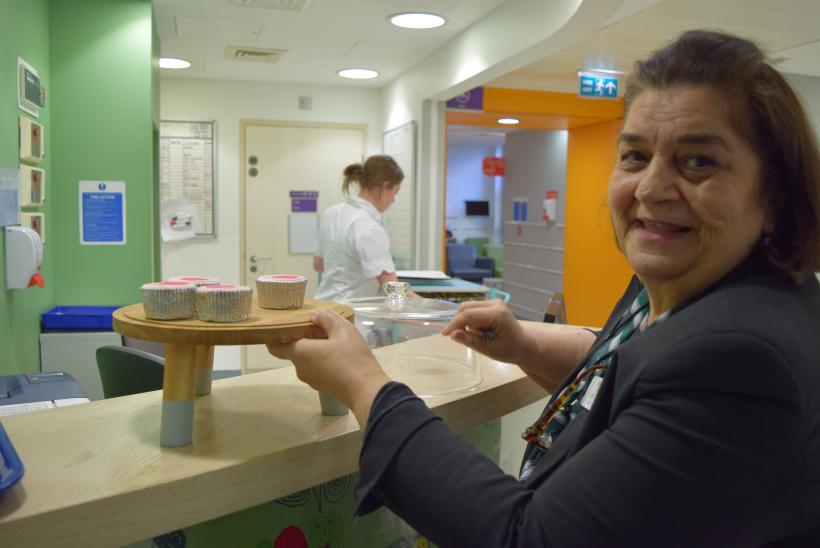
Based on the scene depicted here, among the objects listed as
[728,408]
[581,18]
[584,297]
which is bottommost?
[584,297]

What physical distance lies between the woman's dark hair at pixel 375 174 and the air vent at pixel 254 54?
1392mm

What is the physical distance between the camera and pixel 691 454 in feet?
2.19

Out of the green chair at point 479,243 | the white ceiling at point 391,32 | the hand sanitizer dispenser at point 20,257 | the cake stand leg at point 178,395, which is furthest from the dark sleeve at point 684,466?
the green chair at point 479,243

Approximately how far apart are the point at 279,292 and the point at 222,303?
0.15m

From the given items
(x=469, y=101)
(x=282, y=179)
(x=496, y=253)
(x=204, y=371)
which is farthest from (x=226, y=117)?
(x=496, y=253)

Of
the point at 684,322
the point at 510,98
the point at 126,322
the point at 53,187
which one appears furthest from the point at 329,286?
the point at 684,322

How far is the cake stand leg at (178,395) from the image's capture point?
0.96 m

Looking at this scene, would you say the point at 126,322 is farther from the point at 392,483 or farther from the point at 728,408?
the point at 728,408

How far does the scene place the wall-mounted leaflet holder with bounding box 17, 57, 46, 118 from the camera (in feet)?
9.31

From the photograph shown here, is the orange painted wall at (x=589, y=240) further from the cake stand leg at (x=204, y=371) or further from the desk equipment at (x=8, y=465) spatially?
the desk equipment at (x=8, y=465)

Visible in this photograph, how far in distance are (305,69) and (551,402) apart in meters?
4.98

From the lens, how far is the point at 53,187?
3.52 metres

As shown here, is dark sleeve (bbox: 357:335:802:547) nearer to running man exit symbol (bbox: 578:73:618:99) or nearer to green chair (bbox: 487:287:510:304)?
green chair (bbox: 487:287:510:304)

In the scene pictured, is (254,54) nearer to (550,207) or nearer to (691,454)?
(550,207)
